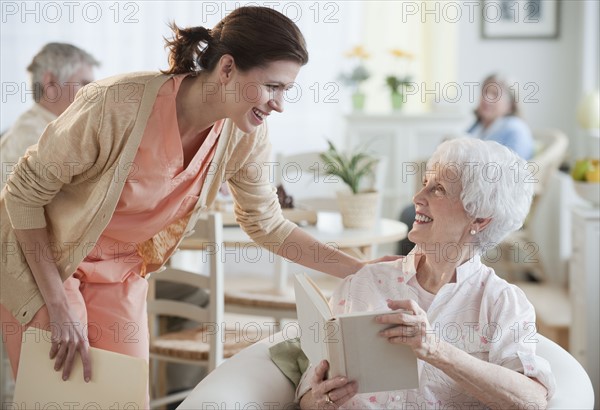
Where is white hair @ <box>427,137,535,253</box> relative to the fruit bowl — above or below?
above

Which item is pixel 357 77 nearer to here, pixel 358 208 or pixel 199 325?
pixel 358 208

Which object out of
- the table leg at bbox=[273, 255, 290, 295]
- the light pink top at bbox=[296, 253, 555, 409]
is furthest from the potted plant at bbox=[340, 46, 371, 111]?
the light pink top at bbox=[296, 253, 555, 409]

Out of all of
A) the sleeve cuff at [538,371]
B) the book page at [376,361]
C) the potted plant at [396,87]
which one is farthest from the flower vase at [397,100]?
the book page at [376,361]

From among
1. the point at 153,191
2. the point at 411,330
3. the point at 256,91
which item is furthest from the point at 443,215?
the point at 153,191

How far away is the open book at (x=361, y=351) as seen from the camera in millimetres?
1505

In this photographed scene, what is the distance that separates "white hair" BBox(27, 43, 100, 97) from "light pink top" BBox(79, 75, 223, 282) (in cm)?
108

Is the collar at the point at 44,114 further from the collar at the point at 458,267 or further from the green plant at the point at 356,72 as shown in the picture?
the green plant at the point at 356,72

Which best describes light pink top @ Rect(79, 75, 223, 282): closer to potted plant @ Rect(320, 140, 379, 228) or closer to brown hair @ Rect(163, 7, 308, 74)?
brown hair @ Rect(163, 7, 308, 74)

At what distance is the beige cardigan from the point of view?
5.63 feet

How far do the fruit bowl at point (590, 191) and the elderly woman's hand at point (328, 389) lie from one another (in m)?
2.07

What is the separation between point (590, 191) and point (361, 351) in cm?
216

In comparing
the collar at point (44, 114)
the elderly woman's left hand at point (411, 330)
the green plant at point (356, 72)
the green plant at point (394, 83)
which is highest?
the green plant at point (356, 72)

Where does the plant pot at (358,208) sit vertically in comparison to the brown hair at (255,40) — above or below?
below

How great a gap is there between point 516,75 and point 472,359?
4926 millimetres
